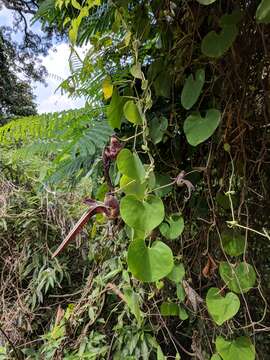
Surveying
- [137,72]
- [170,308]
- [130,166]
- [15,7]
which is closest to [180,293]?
[170,308]

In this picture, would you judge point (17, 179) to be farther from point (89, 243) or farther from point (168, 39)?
point (168, 39)

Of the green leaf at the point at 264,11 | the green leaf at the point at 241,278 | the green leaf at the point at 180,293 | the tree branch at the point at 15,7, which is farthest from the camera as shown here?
the tree branch at the point at 15,7

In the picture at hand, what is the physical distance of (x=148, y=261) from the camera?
1.73 feet

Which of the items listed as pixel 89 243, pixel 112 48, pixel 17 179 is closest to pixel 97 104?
pixel 112 48

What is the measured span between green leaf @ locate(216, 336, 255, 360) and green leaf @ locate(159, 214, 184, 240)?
16cm

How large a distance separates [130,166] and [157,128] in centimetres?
12

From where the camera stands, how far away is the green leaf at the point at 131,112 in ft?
1.93

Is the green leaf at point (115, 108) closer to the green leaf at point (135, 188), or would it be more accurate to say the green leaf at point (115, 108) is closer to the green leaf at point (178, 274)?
the green leaf at point (135, 188)

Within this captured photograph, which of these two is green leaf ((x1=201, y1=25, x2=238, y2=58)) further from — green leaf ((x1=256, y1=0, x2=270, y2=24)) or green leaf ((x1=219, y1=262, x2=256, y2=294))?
green leaf ((x1=219, y1=262, x2=256, y2=294))

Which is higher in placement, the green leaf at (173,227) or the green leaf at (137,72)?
the green leaf at (137,72)

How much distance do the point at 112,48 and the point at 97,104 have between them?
122 mm

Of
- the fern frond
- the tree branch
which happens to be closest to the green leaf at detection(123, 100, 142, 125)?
the fern frond

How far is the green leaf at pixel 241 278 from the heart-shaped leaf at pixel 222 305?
13 mm

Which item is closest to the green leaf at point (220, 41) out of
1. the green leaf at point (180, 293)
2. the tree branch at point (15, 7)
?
the green leaf at point (180, 293)
